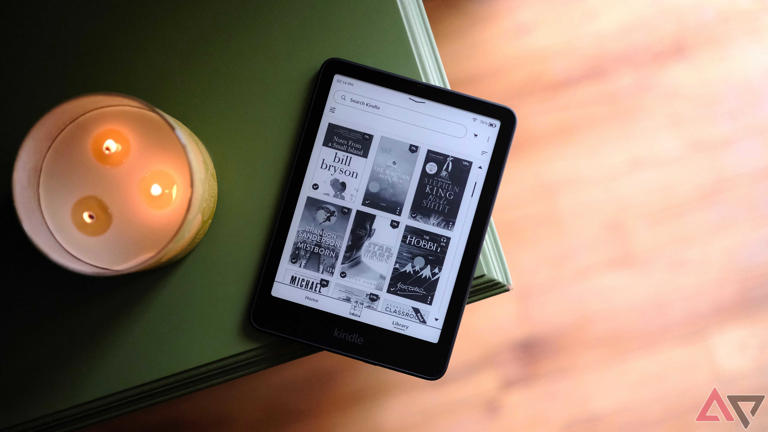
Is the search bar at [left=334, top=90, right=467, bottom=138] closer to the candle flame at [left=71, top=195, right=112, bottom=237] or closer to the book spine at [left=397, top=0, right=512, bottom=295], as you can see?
the book spine at [left=397, top=0, right=512, bottom=295]

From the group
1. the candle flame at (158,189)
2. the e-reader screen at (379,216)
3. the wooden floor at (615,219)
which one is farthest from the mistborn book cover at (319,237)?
the wooden floor at (615,219)

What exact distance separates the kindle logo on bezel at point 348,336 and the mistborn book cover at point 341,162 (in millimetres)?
108

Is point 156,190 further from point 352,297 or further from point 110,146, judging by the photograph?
point 352,297

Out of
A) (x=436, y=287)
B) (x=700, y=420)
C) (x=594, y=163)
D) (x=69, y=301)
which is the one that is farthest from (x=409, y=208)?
(x=700, y=420)

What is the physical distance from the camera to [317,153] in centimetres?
41

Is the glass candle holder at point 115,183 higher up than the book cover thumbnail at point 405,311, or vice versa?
the glass candle holder at point 115,183

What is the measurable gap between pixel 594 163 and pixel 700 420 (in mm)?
381

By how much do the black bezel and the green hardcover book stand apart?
1cm

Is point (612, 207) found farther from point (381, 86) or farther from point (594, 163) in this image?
point (381, 86)

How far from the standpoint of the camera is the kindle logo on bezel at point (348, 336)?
409mm

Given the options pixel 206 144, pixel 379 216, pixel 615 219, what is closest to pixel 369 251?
pixel 379 216

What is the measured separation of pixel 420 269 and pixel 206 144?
0.20 m

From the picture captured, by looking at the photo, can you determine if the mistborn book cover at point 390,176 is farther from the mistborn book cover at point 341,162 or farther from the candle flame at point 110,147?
the candle flame at point 110,147

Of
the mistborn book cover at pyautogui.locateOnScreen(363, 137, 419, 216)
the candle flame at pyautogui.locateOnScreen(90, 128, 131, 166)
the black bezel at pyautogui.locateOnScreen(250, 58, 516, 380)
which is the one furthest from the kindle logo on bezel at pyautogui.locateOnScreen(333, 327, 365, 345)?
the candle flame at pyautogui.locateOnScreen(90, 128, 131, 166)
